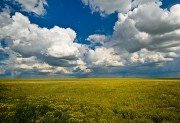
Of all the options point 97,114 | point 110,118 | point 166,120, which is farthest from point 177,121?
point 97,114

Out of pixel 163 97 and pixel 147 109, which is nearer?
pixel 147 109

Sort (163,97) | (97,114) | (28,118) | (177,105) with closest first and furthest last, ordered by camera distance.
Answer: (28,118), (97,114), (177,105), (163,97)

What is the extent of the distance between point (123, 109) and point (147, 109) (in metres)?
2.36

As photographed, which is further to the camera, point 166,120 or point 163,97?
point 163,97

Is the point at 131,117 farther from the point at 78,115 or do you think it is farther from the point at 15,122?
the point at 15,122

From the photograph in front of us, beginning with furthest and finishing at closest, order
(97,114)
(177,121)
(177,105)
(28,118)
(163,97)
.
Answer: (163,97) → (177,105) → (97,114) → (28,118) → (177,121)

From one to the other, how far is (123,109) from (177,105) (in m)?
5.78

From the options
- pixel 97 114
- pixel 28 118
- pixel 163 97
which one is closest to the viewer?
pixel 28 118

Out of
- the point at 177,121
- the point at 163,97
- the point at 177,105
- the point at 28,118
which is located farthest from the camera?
the point at 163,97

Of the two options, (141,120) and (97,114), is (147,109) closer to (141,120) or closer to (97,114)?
(141,120)

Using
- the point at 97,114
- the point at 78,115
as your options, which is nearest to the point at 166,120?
the point at 97,114

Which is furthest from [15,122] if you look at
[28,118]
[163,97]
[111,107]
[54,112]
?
[163,97]

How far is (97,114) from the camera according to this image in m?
18.1

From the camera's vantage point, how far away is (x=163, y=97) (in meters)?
24.4
